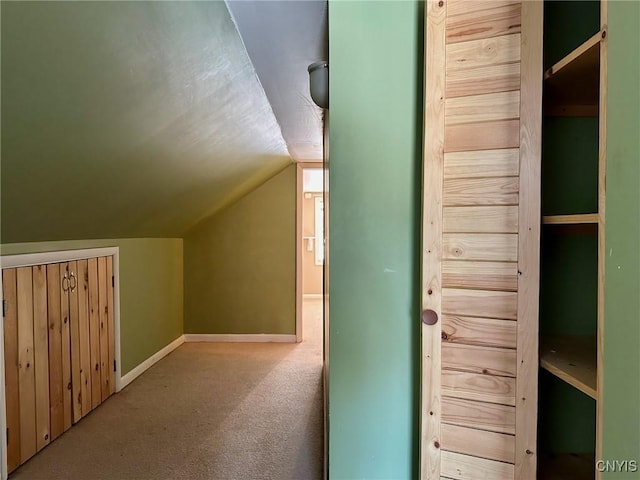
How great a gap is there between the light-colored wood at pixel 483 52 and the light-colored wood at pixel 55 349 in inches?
89.3

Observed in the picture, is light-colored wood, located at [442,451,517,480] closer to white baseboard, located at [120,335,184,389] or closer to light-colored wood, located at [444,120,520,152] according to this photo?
light-colored wood, located at [444,120,520,152]

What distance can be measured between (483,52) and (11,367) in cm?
244

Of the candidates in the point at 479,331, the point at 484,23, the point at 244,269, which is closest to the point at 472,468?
the point at 479,331

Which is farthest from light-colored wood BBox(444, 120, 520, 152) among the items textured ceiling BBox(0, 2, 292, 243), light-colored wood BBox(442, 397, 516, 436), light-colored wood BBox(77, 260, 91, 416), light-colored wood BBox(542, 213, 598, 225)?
light-colored wood BBox(77, 260, 91, 416)

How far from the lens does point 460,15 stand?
3.23ft

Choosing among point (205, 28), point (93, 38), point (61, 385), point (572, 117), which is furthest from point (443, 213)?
point (61, 385)

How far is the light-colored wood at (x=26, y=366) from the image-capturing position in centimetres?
184

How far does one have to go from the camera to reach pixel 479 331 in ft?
3.26

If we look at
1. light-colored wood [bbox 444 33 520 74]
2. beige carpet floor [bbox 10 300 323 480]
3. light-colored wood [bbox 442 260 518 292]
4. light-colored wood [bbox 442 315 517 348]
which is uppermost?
light-colored wood [bbox 444 33 520 74]

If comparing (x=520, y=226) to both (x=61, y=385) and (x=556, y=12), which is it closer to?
(x=556, y=12)

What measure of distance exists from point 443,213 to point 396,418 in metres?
0.66

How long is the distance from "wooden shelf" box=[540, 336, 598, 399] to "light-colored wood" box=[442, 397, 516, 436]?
0.56 ft

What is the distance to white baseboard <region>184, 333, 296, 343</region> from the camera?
397 centimetres

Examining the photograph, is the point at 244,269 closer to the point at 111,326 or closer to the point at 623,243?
the point at 111,326
